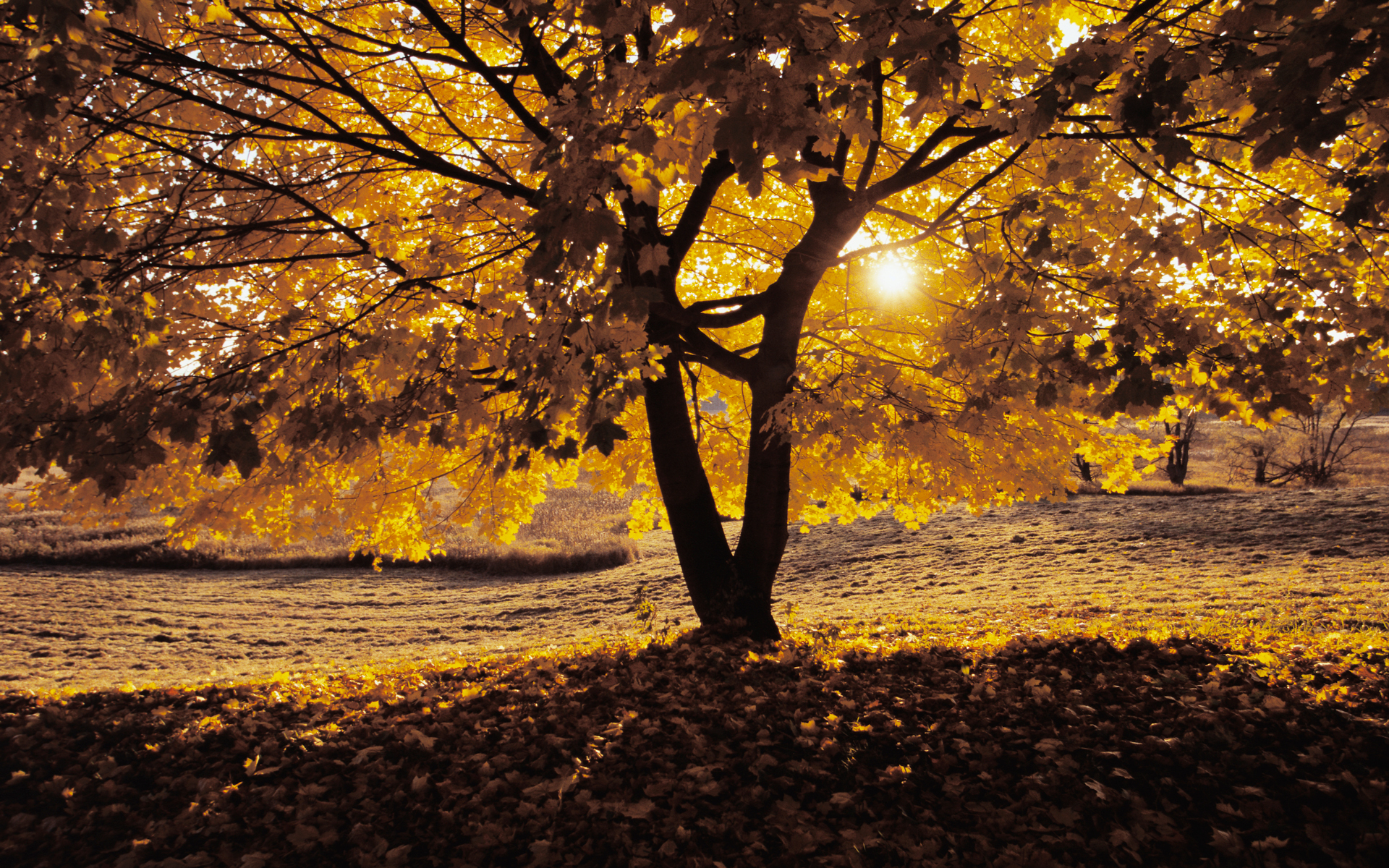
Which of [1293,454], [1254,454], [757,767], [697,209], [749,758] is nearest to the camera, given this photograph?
[757,767]

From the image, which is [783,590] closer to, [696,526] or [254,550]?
[696,526]

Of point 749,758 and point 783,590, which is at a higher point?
point 749,758

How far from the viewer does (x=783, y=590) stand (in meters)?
16.1

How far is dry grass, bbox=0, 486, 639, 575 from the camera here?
18625 mm

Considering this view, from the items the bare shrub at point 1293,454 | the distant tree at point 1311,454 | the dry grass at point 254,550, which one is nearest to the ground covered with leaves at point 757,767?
the dry grass at point 254,550

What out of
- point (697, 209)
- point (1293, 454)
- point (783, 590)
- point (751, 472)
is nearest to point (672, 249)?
point (697, 209)

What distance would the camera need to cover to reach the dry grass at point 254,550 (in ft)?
61.1

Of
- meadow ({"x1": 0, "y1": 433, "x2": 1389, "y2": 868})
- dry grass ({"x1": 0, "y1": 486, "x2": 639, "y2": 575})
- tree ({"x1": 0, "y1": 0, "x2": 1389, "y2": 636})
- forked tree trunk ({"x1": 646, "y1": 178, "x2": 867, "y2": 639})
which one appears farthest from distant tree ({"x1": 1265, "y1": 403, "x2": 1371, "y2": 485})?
forked tree trunk ({"x1": 646, "y1": 178, "x2": 867, "y2": 639})

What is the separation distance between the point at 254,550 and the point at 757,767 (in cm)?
2249

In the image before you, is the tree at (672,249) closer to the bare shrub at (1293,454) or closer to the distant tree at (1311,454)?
the distant tree at (1311,454)

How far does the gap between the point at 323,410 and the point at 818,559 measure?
17381 mm

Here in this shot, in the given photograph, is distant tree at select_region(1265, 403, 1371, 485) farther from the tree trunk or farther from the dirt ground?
the tree trunk

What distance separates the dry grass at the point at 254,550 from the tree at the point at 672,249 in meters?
13.5

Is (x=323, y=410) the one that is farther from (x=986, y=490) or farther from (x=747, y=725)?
(x=986, y=490)
